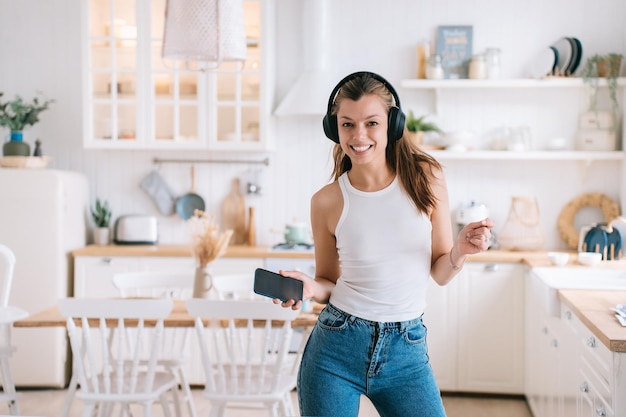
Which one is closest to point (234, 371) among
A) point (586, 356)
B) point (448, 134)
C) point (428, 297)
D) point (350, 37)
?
point (586, 356)

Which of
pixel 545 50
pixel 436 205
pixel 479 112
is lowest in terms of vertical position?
pixel 436 205

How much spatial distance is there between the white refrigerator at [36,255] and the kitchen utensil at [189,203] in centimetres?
79

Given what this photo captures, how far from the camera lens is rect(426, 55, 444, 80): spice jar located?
499cm

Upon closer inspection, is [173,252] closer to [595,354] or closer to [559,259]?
[559,259]

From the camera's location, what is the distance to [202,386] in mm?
4922

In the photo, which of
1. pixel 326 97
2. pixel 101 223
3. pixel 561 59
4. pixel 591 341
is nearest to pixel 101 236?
pixel 101 223

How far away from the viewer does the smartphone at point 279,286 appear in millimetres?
2008

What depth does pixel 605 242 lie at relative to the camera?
14.7 ft

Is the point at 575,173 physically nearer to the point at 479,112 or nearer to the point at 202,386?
the point at 479,112

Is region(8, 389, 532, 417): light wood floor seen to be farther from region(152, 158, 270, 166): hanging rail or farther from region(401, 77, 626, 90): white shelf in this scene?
region(401, 77, 626, 90): white shelf

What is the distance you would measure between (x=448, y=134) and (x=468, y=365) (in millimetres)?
1391

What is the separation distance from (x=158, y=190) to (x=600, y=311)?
3249mm

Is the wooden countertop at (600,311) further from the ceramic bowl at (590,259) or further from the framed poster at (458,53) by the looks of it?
the framed poster at (458,53)

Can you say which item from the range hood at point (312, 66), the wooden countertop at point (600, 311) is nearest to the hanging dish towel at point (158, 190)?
the range hood at point (312, 66)
